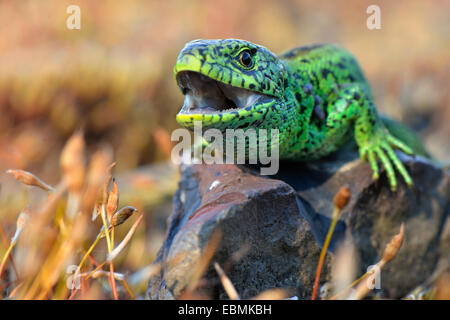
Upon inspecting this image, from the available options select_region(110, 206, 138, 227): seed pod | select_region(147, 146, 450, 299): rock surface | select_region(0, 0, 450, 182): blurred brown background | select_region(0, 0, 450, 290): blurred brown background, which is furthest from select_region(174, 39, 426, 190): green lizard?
select_region(0, 0, 450, 182): blurred brown background

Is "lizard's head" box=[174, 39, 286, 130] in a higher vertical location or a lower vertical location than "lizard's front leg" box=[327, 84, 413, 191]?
higher

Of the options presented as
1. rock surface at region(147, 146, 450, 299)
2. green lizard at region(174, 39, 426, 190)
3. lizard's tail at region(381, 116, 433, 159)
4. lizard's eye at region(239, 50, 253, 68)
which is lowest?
rock surface at region(147, 146, 450, 299)

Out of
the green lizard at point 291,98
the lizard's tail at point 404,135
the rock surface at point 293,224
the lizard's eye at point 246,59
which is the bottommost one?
the rock surface at point 293,224

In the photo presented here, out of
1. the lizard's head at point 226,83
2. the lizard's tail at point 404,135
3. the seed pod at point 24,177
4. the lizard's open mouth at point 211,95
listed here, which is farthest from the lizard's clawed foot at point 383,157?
the seed pod at point 24,177

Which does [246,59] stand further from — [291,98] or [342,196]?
[342,196]

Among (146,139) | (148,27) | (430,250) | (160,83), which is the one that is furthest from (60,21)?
(430,250)

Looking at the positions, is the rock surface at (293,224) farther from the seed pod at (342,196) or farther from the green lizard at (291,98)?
the seed pod at (342,196)

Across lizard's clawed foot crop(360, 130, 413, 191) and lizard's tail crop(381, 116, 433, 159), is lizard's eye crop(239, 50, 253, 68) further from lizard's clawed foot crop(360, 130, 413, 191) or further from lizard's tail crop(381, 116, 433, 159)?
lizard's tail crop(381, 116, 433, 159)

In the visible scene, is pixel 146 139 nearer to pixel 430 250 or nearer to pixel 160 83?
pixel 160 83

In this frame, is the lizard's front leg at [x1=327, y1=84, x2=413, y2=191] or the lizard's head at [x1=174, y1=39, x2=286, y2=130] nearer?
the lizard's head at [x1=174, y1=39, x2=286, y2=130]
